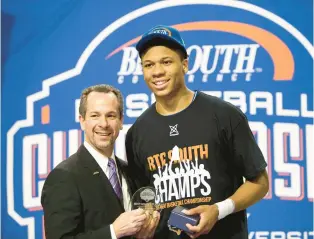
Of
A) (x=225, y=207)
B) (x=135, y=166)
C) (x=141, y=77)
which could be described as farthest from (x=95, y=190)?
(x=141, y=77)

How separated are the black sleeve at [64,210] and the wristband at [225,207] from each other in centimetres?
45

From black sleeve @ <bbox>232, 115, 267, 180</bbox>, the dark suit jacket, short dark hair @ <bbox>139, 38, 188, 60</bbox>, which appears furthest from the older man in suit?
black sleeve @ <bbox>232, 115, 267, 180</bbox>

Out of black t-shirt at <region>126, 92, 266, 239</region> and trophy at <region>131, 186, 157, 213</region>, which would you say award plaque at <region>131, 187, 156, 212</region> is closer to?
trophy at <region>131, 186, 157, 213</region>

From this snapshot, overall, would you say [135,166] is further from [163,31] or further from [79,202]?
[163,31]

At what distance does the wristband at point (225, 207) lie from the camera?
2.05 m

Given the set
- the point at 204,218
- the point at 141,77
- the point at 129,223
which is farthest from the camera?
the point at 141,77

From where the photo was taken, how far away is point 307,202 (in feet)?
12.0

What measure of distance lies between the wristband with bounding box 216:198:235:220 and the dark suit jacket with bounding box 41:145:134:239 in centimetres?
38

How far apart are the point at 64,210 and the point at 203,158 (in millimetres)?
606

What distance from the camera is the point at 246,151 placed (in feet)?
7.07

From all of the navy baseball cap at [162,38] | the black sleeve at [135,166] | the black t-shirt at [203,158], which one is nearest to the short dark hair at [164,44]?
the navy baseball cap at [162,38]

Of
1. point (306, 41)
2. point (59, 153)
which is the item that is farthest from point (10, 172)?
point (306, 41)

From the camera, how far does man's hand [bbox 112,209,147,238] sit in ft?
6.12

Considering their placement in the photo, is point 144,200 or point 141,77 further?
point 141,77
